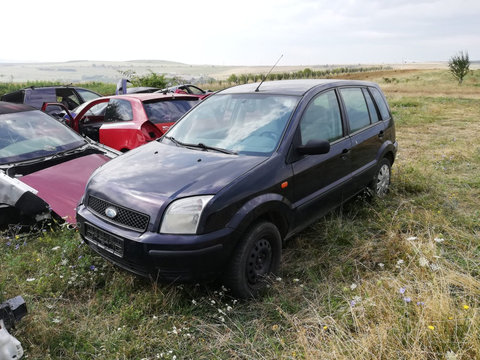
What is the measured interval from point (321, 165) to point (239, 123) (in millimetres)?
904

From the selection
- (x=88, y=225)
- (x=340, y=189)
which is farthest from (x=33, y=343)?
(x=340, y=189)

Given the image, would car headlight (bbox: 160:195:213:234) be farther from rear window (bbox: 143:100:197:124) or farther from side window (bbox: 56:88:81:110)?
side window (bbox: 56:88:81:110)

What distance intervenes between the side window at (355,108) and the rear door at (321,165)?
0.72 ft

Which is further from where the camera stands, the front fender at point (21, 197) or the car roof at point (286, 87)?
the car roof at point (286, 87)

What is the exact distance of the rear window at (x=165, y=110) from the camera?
5.73 m

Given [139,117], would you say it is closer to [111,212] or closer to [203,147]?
[203,147]

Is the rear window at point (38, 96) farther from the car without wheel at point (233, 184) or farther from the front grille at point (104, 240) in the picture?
the front grille at point (104, 240)

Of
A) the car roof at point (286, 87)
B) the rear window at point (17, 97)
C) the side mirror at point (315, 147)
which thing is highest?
the car roof at point (286, 87)

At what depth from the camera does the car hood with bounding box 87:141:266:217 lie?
8.80 ft

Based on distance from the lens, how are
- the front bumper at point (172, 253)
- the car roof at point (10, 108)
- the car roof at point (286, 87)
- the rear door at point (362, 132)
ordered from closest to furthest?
the front bumper at point (172, 253) < the car roof at point (286, 87) < the rear door at point (362, 132) < the car roof at point (10, 108)

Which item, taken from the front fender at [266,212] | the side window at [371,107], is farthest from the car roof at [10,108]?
the side window at [371,107]

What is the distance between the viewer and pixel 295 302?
291cm

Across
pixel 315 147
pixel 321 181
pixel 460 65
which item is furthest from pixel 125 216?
pixel 460 65

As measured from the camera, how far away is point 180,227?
8.45ft
